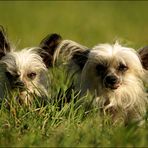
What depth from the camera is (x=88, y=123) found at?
26.7 feet

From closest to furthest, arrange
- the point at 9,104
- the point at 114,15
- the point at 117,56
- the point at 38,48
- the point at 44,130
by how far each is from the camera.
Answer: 1. the point at 44,130
2. the point at 9,104
3. the point at 117,56
4. the point at 38,48
5. the point at 114,15

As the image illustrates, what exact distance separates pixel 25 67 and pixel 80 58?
823mm

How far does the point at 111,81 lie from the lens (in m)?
9.52

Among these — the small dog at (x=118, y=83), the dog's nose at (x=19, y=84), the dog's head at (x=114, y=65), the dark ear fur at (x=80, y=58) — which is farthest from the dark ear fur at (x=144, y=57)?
the dog's nose at (x=19, y=84)

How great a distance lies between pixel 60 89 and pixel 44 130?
6.76ft

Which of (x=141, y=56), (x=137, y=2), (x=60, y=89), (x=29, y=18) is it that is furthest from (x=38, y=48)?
(x=137, y=2)

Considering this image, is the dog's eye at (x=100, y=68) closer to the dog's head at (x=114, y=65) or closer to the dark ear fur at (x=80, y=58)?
the dog's head at (x=114, y=65)

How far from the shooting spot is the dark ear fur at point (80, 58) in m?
10.1

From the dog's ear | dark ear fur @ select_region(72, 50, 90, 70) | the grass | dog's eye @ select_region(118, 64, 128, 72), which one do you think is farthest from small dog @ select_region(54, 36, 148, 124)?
the dog's ear

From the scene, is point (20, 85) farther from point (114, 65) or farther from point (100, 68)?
point (114, 65)

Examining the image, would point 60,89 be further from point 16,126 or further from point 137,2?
point 137,2

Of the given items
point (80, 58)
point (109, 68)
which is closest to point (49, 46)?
point (80, 58)

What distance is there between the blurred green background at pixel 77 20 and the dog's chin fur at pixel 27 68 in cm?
614

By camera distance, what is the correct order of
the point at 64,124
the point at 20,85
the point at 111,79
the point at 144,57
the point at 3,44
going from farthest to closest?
the point at 3,44 < the point at 144,57 < the point at 20,85 < the point at 111,79 < the point at 64,124
